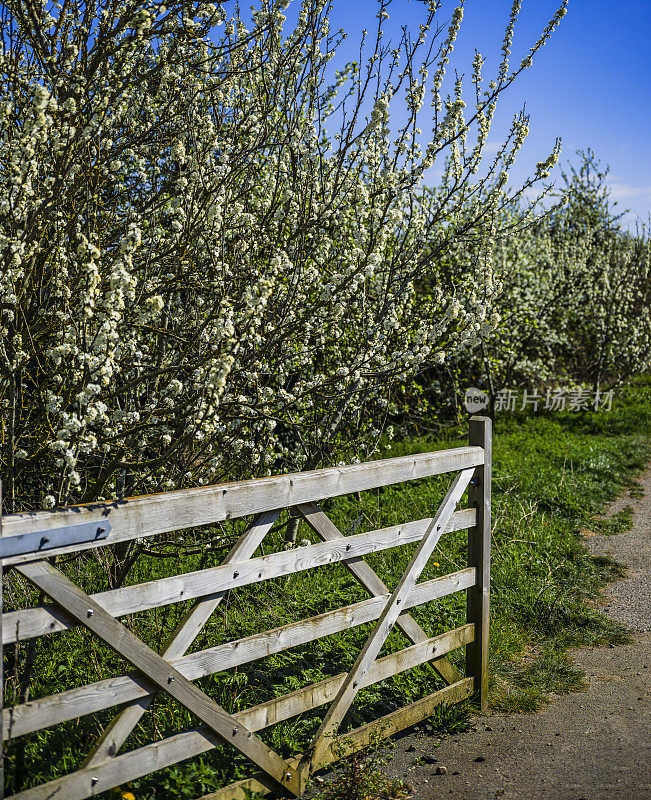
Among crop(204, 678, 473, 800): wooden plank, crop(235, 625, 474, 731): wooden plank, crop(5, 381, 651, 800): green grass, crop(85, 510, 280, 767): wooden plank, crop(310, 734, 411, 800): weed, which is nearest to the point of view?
crop(85, 510, 280, 767): wooden plank

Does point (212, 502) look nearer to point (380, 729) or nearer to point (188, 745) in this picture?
point (188, 745)

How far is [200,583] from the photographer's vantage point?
8.75ft

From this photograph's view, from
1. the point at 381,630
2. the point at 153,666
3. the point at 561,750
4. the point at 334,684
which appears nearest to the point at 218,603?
the point at 153,666

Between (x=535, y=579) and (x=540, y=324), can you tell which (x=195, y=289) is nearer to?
(x=535, y=579)

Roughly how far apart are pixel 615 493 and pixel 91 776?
798cm

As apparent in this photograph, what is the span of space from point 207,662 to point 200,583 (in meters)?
0.35

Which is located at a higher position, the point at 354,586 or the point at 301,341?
the point at 301,341

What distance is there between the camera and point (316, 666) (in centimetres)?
419

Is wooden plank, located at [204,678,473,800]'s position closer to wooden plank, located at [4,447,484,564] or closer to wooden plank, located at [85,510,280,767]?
wooden plank, located at [85,510,280,767]

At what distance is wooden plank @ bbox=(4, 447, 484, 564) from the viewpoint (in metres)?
2.26

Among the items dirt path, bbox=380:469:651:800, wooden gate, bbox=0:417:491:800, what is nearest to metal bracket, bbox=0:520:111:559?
wooden gate, bbox=0:417:491:800

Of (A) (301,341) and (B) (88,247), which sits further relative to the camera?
(A) (301,341)

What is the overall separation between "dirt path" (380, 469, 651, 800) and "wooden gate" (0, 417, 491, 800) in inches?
9.6

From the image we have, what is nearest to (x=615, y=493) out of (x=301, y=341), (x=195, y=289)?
(x=301, y=341)
